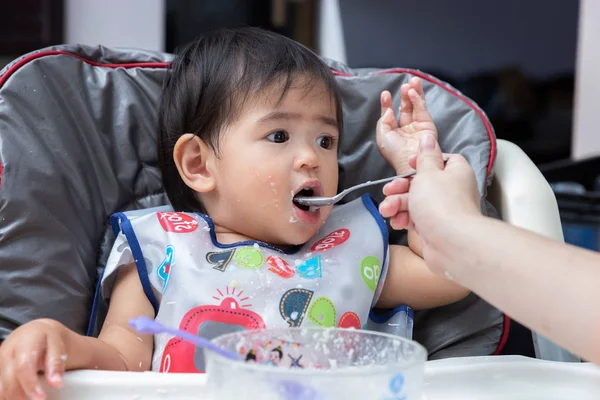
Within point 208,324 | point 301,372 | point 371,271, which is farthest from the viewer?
point 371,271

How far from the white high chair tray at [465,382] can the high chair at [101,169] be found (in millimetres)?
164

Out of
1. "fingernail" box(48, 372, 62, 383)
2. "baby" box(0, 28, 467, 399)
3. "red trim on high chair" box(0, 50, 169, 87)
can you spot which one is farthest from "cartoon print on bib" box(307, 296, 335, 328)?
"red trim on high chair" box(0, 50, 169, 87)

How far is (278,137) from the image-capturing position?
39.5 inches

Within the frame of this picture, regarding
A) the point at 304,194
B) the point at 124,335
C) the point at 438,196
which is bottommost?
the point at 124,335

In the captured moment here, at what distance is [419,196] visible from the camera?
0.66 m

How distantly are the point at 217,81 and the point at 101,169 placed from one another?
206 mm

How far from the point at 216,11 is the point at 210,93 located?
222cm

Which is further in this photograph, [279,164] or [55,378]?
[279,164]

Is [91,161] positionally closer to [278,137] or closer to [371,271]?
[278,137]

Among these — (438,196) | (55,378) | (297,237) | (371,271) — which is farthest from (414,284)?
(55,378)

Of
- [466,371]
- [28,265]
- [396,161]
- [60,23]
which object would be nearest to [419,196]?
[466,371]

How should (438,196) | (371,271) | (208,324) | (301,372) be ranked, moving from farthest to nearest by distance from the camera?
(371,271)
(208,324)
(438,196)
(301,372)

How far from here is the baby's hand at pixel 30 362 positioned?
67cm

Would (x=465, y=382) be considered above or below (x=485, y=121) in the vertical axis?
below
